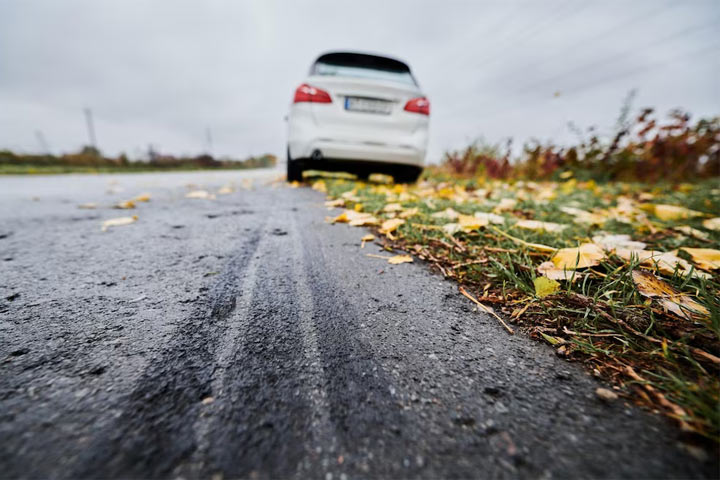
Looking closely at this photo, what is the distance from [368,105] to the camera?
3.28m

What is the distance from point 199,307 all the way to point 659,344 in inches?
48.8

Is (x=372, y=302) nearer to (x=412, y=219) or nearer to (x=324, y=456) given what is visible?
(x=324, y=456)

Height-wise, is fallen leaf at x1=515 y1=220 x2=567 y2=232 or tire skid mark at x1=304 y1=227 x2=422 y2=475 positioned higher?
fallen leaf at x1=515 y1=220 x2=567 y2=232

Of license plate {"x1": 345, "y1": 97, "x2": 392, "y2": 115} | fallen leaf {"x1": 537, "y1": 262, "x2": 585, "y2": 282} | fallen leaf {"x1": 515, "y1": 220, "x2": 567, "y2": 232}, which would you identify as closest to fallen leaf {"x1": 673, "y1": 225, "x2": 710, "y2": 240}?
fallen leaf {"x1": 515, "y1": 220, "x2": 567, "y2": 232}

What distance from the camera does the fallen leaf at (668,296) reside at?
0.76 m

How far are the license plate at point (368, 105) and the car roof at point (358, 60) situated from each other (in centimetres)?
89

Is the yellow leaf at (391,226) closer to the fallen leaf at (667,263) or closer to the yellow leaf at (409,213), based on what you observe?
the yellow leaf at (409,213)

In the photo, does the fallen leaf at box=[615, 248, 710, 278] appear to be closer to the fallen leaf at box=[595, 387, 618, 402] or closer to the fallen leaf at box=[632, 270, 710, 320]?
the fallen leaf at box=[632, 270, 710, 320]

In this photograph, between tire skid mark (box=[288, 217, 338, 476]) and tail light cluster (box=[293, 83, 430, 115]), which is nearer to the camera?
tire skid mark (box=[288, 217, 338, 476])

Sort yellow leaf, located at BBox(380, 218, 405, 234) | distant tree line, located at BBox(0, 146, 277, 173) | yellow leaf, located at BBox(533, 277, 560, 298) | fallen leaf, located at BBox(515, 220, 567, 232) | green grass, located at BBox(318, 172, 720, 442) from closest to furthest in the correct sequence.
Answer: green grass, located at BBox(318, 172, 720, 442), yellow leaf, located at BBox(533, 277, 560, 298), fallen leaf, located at BBox(515, 220, 567, 232), yellow leaf, located at BBox(380, 218, 405, 234), distant tree line, located at BBox(0, 146, 277, 173)

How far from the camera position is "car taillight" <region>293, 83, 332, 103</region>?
3209 mm

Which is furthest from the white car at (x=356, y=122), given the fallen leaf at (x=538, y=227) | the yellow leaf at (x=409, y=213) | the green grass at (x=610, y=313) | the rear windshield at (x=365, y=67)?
the fallen leaf at (x=538, y=227)

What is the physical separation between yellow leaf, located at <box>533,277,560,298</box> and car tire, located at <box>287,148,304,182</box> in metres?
3.12

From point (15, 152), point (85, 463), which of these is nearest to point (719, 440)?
point (85, 463)
